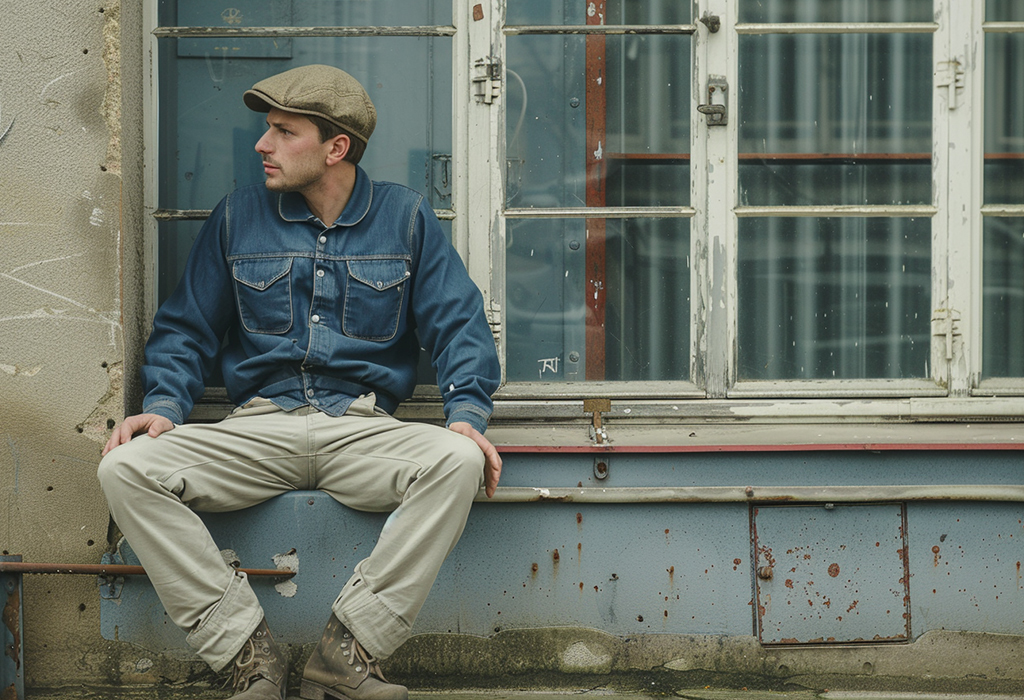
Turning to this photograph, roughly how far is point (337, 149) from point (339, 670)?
1.42 m

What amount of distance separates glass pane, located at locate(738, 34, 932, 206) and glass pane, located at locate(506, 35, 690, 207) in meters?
0.22

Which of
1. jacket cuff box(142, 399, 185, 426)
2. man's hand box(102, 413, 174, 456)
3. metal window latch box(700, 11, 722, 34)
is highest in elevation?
metal window latch box(700, 11, 722, 34)

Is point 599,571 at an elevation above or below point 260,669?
above

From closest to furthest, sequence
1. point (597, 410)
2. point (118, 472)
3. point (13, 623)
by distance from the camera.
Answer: point (118, 472) → point (13, 623) → point (597, 410)

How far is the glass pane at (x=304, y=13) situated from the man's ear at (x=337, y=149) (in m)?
0.51

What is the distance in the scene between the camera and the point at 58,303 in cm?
271

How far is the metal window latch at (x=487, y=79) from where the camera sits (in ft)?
9.87

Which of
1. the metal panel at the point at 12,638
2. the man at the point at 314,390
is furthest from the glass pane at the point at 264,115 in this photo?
the metal panel at the point at 12,638

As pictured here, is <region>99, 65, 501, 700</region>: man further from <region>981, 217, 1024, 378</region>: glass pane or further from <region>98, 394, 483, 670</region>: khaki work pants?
<region>981, 217, 1024, 378</region>: glass pane

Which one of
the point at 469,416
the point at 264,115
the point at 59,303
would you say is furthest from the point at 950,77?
the point at 59,303

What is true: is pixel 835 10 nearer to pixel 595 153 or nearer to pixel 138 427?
pixel 595 153

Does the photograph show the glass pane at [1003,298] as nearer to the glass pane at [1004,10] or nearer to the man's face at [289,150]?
the glass pane at [1004,10]

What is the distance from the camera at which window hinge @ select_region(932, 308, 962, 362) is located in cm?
302

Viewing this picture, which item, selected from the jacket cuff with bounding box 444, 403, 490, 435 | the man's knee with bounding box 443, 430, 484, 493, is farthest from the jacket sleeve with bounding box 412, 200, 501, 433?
the man's knee with bounding box 443, 430, 484, 493
